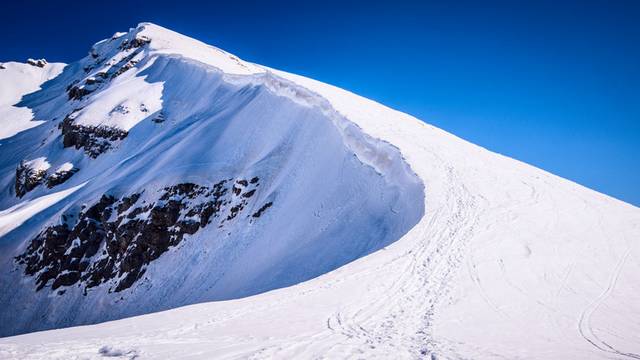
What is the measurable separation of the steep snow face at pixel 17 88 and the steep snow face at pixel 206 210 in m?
34.7

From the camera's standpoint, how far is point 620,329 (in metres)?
7.39

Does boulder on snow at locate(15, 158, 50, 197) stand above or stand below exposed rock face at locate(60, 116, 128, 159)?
below

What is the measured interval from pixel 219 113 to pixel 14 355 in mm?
33588

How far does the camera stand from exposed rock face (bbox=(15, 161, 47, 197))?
151 ft

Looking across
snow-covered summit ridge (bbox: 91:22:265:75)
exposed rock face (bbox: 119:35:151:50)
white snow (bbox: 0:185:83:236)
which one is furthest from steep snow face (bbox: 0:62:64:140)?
white snow (bbox: 0:185:83:236)

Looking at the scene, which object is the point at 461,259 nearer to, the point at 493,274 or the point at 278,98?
the point at 493,274

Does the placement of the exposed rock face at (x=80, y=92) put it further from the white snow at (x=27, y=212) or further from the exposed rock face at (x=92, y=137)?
the white snow at (x=27, y=212)

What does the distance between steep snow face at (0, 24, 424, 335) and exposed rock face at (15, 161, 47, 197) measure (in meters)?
0.36

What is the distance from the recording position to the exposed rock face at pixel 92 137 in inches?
1821

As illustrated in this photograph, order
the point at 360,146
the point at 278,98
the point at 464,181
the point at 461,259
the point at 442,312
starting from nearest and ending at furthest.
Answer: the point at 442,312
the point at 461,259
the point at 464,181
the point at 360,146
the point at 278,98

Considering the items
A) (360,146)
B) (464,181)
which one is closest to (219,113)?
(360,146)

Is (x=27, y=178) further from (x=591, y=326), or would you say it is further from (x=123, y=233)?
(x=591, y=326)

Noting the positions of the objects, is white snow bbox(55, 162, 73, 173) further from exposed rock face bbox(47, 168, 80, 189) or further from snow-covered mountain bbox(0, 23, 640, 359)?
exposed rock face bbox(47, 168, 80, 189)

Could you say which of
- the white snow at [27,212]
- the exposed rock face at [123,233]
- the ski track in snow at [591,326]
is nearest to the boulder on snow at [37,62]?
the white snow at [27,212]
